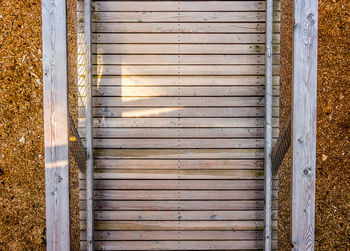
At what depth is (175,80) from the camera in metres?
2.41

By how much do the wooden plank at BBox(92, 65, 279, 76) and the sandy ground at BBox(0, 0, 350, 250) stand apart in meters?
0.85

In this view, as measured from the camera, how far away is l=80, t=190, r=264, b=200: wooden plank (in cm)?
241

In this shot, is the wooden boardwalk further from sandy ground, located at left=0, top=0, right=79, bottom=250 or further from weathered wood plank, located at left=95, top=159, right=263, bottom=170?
sandy ground, located at left=0, top=0, right=79, bottom=250

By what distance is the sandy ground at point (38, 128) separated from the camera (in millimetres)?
3137

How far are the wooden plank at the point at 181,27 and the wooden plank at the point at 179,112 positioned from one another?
0.70 meters

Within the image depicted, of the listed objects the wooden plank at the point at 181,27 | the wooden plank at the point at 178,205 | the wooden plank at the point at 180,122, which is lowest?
the wooden plank at the point at 178,205

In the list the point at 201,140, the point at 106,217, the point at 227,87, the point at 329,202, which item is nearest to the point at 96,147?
the point at 106,217

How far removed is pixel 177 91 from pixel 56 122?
117cm

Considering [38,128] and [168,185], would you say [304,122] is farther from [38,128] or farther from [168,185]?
[38,128]

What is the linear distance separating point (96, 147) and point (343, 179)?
9.42ft

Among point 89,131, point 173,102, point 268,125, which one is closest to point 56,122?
point 89,131

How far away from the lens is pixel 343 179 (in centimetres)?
316

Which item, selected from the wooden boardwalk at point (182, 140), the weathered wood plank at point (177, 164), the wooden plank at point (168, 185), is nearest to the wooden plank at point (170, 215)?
the wooden boardwalk at point (182, 140)

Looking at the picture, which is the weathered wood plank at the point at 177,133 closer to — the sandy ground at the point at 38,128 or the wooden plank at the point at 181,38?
the wooden plank at the point at 181,38
